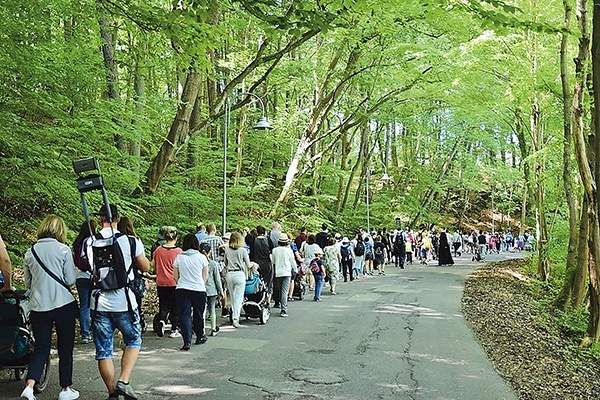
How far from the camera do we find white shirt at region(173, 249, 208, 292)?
874 cm

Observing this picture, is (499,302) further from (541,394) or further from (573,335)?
(541,394)

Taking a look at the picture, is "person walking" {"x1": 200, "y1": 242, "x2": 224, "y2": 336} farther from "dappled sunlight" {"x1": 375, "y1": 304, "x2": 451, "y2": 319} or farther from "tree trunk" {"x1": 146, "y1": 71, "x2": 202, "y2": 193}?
"dappled sunlight" {"x1": 375, "y1": 304, "x2": 451, "y2": 319}

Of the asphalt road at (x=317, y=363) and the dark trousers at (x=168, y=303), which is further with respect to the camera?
the dark trousers at (x=168, y=303)

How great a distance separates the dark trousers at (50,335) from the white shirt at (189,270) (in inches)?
111

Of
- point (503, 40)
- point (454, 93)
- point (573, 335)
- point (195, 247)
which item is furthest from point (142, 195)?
point (454, 93)

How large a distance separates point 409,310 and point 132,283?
9345 mm

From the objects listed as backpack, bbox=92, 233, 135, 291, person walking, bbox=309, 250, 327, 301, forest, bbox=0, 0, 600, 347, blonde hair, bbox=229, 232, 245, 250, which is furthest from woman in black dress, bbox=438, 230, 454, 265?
backpack, bbox=92, 233, 135, 291

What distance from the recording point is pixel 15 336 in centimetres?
592

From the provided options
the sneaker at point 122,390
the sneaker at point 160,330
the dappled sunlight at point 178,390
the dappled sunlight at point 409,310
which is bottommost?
the dappled sunlight at point 409,310

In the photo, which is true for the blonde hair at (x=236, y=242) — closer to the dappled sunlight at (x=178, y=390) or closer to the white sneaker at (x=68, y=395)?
the dappled sunlight at (x=178, y=390)

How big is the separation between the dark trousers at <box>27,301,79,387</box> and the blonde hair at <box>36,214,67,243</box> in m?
0.70

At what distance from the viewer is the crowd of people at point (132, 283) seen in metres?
5.71

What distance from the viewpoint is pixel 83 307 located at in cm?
876

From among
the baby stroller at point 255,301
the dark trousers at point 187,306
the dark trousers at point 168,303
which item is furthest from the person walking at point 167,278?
the baby stroller at point 255,301
